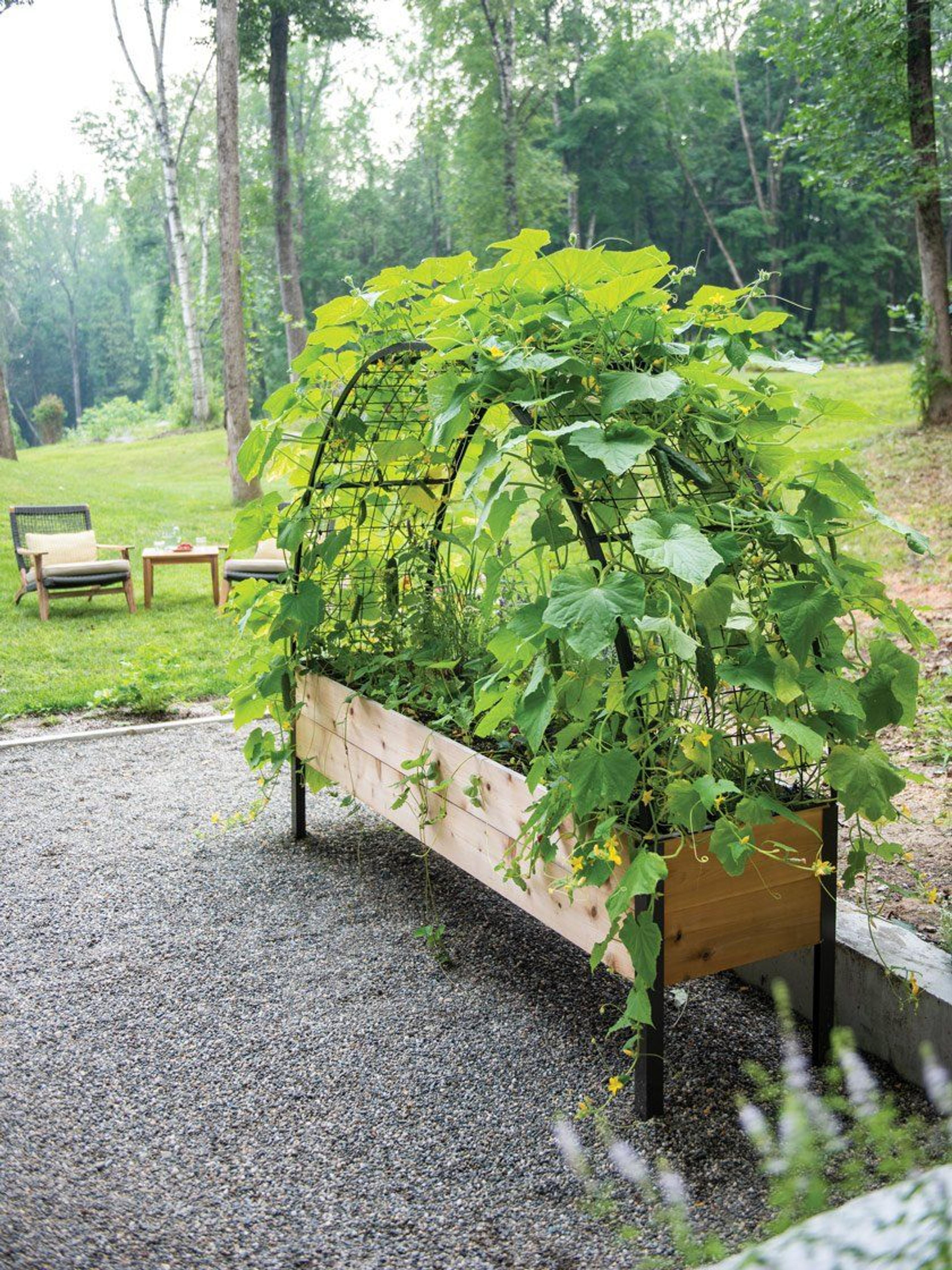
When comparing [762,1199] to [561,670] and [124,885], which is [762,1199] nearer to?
[561,670]

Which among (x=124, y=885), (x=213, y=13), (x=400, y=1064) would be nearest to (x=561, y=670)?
(x=400, y=1064)

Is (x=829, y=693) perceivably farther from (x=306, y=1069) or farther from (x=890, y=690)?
(x=306, y=1069)

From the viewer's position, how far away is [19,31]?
77.2 feet

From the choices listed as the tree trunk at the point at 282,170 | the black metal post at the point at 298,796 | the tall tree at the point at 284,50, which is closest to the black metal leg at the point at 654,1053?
the black metal post at the point at 298,796

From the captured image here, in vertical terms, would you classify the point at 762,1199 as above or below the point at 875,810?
below

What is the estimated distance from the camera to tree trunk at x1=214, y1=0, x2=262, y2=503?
10.1 meters

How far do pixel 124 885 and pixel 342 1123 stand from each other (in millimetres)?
1430

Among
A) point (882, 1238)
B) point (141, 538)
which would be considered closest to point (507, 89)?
point (141, 538)

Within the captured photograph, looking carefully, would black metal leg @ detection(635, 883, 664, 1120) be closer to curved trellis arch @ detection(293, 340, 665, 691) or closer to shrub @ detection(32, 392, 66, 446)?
curved trellis arch @ detection(293, 340, 665, 691)

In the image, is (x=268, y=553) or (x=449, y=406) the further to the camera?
(x=268, y=553)

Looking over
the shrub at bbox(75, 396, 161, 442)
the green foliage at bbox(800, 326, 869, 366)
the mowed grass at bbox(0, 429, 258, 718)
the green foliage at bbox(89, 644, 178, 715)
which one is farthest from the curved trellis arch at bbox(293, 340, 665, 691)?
the shrub at bbox(75, 396, 161, 442)

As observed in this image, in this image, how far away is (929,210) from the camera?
27.4 feet

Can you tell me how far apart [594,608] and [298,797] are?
6.82ft

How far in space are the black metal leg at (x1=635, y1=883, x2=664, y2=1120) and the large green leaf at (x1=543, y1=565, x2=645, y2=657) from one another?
0.53 metres
